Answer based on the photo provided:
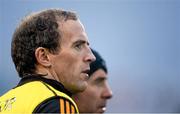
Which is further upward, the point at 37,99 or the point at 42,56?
the point at 42,56

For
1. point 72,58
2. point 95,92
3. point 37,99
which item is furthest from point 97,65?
point 37,99

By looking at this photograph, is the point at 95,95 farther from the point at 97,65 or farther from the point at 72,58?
the point at 72,58

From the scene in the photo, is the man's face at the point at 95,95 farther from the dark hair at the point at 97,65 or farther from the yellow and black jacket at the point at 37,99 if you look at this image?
the yellow and black jacket at the point at 37,99

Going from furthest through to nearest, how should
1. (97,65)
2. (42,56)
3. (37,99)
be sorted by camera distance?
(97,65)
(42,56)
(37,99)

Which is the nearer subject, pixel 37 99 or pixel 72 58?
pixel 37 99

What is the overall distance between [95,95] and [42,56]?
1222mm

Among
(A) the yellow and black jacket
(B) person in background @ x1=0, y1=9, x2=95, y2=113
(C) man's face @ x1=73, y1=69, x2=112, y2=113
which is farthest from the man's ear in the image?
(C) man's face @ x1=73, y1=69, x2=112, y2=113

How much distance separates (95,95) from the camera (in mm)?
3711

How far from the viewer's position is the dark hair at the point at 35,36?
8.43 feet

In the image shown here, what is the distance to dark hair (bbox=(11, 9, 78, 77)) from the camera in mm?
2568

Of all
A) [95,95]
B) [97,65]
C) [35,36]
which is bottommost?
[95,95]

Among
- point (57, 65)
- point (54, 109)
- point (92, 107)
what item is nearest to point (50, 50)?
point (57, 65)

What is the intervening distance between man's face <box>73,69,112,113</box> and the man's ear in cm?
104

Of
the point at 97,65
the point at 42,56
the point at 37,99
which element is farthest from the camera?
the point at 97,65
